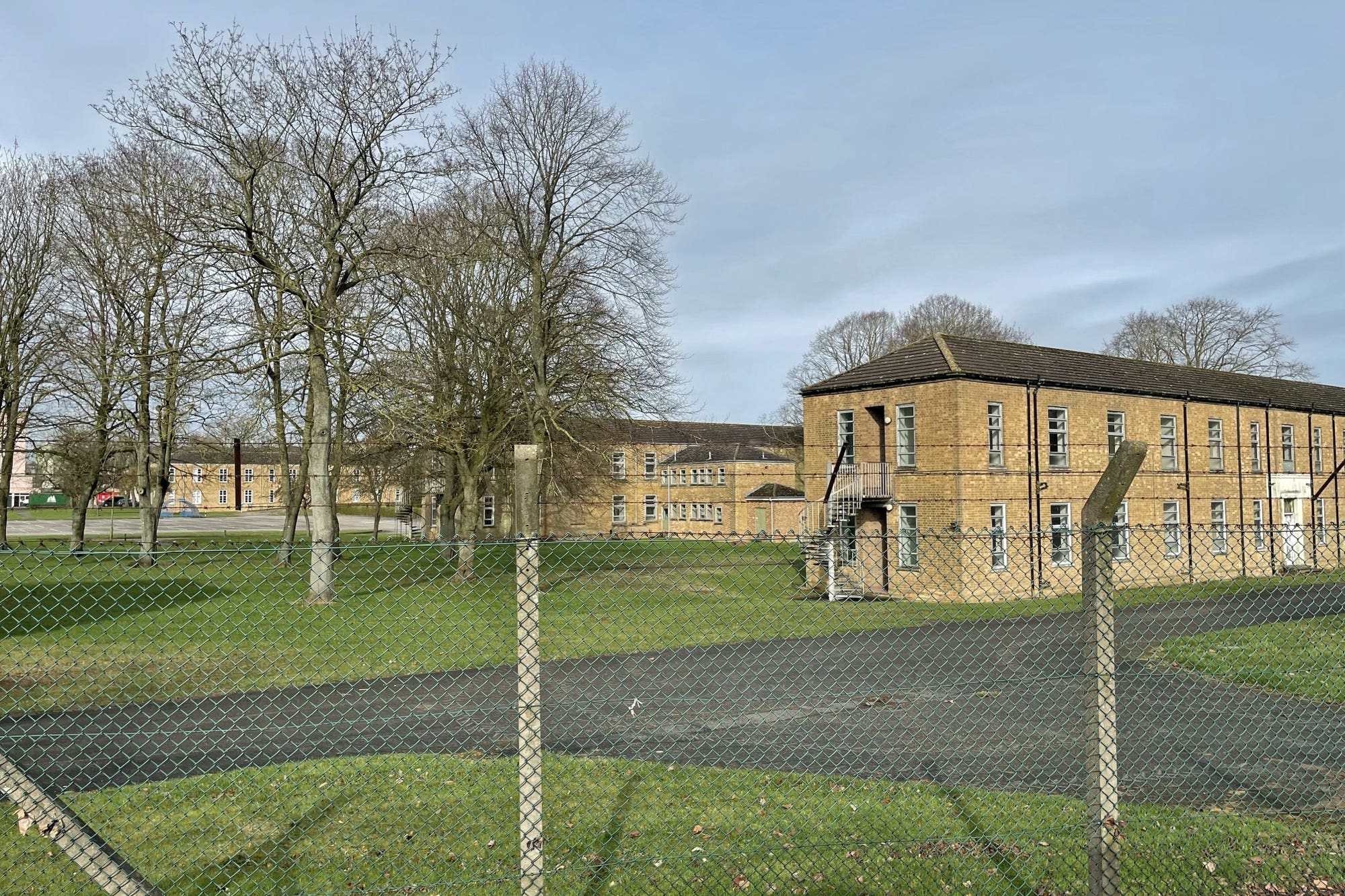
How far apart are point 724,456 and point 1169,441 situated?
3435 centimetres

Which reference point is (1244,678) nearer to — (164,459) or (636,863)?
(636,863)

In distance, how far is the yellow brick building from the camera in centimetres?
2750

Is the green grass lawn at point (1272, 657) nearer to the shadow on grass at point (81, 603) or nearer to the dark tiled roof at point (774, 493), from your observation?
the shadow on grass at point (81, 603)

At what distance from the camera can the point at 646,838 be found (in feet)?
19.6

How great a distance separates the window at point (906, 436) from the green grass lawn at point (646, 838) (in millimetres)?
21780

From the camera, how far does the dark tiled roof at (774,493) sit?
59.2 m

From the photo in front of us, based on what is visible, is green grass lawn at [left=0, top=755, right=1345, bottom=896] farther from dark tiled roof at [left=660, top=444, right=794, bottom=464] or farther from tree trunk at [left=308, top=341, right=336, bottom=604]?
dark tiled roof at [left=660, top=444, right=794, bottom=464]

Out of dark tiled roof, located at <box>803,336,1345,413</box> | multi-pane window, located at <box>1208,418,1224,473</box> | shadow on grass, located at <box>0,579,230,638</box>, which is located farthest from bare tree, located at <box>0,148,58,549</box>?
multi-pane window, located at <box>1208,418,1224,473</box>

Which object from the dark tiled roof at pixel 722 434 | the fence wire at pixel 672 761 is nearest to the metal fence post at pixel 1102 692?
the fence wire at pixel 672 761

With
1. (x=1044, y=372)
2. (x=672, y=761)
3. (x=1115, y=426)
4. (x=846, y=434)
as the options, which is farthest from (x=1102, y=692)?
(x=1115, y=426)

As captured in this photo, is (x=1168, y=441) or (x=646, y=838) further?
(x=1168, y=441)

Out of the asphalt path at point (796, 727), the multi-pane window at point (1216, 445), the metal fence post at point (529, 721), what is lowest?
the asphalt path at point (796, 727)

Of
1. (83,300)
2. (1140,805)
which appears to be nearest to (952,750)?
(1140,805)

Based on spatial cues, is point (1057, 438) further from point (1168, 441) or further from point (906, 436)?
point (1168, 441)
